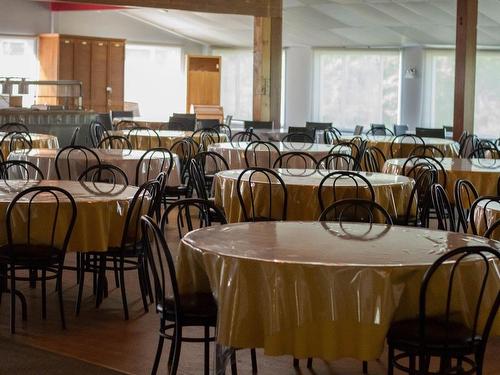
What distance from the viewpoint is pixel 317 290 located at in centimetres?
322

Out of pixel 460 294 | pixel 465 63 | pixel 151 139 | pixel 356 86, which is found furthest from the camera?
pixel 356 86

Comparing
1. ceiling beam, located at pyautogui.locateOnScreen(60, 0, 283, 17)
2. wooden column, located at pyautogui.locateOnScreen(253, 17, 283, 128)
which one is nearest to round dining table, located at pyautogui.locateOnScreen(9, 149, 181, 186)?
ceiling beam, located at pyautogui.locateOnScreen(60, 0, 283, 17)

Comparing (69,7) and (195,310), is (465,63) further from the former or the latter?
(69,7)

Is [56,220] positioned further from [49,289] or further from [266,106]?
[266,106]

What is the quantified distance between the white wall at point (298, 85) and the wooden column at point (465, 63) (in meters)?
7.37

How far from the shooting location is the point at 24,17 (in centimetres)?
1827

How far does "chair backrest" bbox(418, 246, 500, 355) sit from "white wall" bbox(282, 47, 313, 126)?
1601 cm

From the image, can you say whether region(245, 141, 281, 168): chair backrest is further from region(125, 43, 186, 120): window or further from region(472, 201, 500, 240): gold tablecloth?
region(125, 43, 186, 120): window

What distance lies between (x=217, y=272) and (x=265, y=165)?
19.2 feet

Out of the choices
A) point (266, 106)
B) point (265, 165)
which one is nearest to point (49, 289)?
point (265, 165)

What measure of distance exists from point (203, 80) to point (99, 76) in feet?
7.72

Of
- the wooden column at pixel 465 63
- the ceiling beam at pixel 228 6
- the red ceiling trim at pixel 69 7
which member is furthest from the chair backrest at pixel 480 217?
the red ceiling trim at pixel 69 7

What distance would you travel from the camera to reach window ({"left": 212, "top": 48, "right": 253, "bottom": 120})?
67.7ft

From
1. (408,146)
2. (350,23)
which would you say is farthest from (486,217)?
(350,23)
